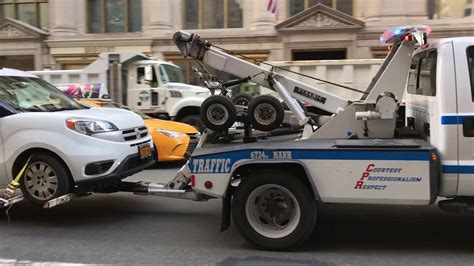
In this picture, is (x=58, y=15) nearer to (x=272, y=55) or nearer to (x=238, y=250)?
(x=272, y=55)

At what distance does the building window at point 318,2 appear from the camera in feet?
62.6

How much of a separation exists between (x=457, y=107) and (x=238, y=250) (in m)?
2.53

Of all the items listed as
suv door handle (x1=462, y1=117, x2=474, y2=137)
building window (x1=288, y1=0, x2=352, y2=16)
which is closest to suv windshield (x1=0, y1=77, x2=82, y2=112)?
suv door handle (x1=462, y1=117, x2=474, y2=137)

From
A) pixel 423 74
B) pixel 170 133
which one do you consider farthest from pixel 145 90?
pixel 423 74

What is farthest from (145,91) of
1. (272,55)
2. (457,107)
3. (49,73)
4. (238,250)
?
(457,107)

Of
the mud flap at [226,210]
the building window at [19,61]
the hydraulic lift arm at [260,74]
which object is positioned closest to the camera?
the mud flap at [226,210]

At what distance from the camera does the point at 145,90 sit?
42.9 feet

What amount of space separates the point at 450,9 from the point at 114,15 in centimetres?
1320

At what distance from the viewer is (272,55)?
19188 millimetres

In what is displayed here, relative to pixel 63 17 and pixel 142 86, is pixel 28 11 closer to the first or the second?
pixel 63 17

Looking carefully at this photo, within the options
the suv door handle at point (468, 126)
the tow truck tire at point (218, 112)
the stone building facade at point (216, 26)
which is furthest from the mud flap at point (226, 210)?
the stone building facade at point (216, 26)

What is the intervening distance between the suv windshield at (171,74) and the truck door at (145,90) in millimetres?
226

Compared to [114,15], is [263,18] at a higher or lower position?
lower

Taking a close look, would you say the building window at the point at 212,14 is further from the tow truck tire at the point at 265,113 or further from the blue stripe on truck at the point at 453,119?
the blue stripe on truck at the point at 453,119
